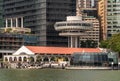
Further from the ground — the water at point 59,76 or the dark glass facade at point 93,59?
the water at point 59,76

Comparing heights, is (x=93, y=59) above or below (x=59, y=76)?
below

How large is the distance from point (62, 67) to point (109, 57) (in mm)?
19347

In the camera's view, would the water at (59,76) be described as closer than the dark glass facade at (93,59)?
Yes

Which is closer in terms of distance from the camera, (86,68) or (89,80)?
(89,80)

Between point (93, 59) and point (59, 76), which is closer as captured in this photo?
point (59, 76)

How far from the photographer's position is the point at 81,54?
194 metres

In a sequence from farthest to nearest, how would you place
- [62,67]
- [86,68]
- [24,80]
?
[62,67], [86,68], [24,80]

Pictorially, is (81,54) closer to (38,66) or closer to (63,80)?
(38,66)

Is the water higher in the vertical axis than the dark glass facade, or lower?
higher

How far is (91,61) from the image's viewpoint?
18950 centimetres

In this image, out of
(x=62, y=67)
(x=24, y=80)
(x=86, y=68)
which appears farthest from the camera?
(x=62, y=67)

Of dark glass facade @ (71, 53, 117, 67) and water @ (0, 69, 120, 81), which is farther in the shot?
dark glass facade @ (71, 53, 117, 67)

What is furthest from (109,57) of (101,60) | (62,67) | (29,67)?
(29,67)

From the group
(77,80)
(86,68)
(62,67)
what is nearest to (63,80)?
(77,80)
